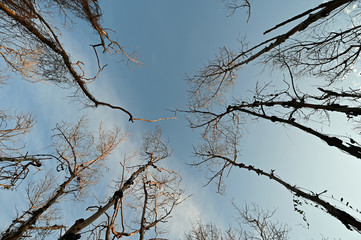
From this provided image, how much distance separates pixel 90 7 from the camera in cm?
425

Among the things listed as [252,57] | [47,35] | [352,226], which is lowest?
[352,226]

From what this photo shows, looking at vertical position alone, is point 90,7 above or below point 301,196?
above

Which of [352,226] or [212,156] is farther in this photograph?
[212,156]

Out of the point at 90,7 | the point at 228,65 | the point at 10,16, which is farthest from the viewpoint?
the point at 228,65

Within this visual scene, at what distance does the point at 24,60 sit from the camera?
4754 millimetres

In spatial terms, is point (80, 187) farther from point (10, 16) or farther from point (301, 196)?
point (301, 196)

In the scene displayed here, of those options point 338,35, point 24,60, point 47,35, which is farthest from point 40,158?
point 338,35

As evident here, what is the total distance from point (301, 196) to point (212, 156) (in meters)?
3.58

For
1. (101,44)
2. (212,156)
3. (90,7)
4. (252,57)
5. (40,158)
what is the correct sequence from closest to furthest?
(40,158), (90,7), (101,44), (252,57), (212,156)

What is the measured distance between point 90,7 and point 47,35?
1249 millimetres

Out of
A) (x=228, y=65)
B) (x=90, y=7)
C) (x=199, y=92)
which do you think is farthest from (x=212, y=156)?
(x=90, y=7)

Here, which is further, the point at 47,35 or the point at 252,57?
the point at 252,57

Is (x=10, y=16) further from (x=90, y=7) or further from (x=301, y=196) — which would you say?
(x=301, y=196)

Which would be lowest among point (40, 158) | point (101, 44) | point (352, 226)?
point (352, 226)
